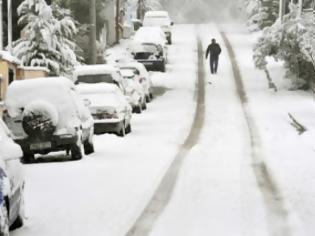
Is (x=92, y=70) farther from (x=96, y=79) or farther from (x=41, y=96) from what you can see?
(x=41, y=96)

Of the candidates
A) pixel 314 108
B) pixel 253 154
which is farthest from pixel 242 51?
pixel 253 154

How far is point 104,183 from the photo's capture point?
1335 centimetres

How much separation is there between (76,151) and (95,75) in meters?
8.98

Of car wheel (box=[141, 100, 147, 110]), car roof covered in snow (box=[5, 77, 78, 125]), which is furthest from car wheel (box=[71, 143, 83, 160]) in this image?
car wheel (box=[141, 100, 147, 110])

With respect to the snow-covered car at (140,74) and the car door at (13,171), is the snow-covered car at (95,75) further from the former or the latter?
the car door at (13,171)

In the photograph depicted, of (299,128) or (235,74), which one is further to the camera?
(235,74)

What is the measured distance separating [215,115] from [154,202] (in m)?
15.7

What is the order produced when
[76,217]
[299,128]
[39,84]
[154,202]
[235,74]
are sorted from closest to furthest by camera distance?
[76,217] → [154,202] → [39,84] → [299,128] → [235,74]

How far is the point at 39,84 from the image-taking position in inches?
650

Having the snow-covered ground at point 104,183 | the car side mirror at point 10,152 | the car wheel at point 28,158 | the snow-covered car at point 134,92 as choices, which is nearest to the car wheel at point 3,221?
the car side mirror at point 10,152

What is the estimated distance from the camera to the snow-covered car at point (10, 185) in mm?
8180

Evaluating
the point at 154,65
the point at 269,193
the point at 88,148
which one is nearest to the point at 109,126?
the point at 88,148

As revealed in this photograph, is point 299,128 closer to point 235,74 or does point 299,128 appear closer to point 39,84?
point 39,84

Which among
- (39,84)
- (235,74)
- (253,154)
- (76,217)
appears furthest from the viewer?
(235,74)
